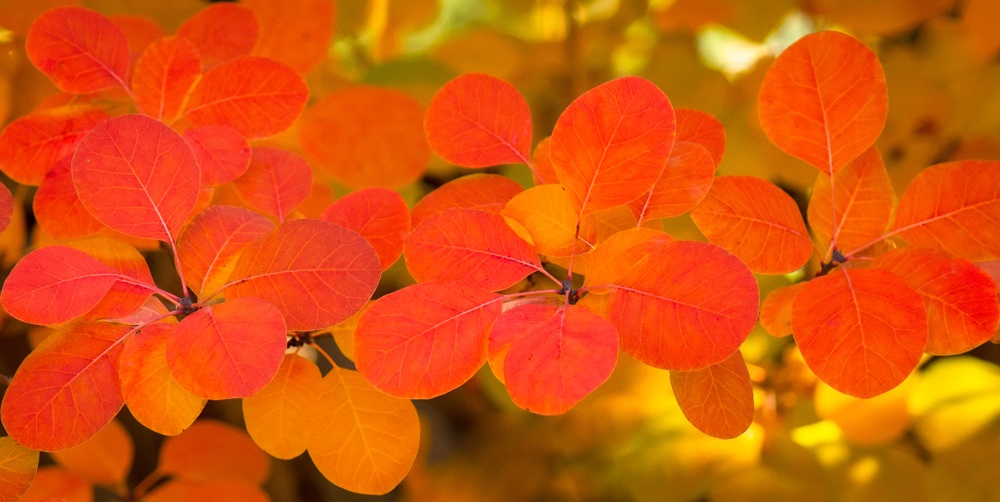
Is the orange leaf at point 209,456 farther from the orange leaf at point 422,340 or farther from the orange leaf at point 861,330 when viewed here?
the orange leaf at point 861,330

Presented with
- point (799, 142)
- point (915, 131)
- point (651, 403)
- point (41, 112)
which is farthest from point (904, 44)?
point (41, 112)

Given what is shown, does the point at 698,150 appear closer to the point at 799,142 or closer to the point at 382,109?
the point at 799,142

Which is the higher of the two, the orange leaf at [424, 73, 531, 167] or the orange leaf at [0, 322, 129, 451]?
the orange leaf at [424, 73, 531, 167]

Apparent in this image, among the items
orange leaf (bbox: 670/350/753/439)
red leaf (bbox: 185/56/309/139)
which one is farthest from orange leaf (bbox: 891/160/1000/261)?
red leaf (bbox: 185/56/309/139)

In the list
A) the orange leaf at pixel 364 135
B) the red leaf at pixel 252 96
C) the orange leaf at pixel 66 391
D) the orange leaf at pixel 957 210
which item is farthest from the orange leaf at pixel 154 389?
the orange leaf at pixel 957 210

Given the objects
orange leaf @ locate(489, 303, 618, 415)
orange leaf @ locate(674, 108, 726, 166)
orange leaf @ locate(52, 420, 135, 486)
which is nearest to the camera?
orange leaf @ locate(489, 303, 618, 415)

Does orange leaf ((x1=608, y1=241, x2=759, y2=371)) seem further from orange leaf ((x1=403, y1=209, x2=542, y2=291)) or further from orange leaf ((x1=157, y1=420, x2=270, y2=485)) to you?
orange leaf ((x1=157, y1=420, x2=270, y2=485))

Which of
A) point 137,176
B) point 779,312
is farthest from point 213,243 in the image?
point 779,312
